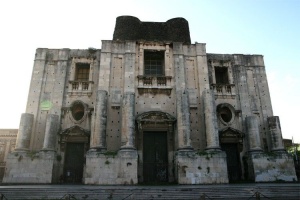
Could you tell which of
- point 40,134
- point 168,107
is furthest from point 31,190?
point 168,107

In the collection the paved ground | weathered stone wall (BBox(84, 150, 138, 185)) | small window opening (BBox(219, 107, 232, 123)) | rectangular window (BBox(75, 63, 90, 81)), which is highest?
rectangular window (BBox(75, 63, 90, 81))

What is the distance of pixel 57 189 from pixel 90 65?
35.9ft

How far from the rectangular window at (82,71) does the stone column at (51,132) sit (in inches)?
157

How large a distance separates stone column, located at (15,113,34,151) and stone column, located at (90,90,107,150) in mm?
4561

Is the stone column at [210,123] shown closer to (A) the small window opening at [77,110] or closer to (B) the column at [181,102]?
(B) the column at [181,102]

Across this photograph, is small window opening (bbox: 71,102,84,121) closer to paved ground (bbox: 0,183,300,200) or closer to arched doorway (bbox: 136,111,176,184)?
arched doorway (bbox: 136,111,176,184)

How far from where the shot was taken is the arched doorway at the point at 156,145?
16203mm

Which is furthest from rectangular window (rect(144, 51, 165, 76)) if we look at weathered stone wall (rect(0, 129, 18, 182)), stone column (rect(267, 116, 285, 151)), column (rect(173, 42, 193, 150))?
weathered stone wall (rect(0, 129, 18, 182))

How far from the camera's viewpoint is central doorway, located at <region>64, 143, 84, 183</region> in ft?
54.1

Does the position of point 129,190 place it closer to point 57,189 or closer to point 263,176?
point 57,189

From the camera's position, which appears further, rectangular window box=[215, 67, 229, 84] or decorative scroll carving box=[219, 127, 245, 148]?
rectangular window box=[215, 67, 229, 84]

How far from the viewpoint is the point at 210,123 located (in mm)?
16531

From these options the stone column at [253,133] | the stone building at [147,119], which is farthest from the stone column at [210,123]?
the stone column at [253,133]

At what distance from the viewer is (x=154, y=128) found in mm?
16984
